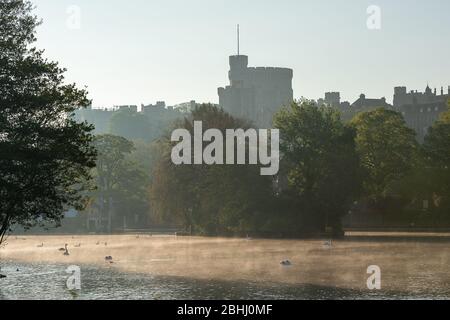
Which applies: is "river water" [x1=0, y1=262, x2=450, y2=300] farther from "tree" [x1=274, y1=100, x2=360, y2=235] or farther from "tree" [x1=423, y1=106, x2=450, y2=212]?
"tree" [x1=423, y1=106, x2=450, y2=212]

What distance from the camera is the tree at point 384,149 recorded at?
373ft

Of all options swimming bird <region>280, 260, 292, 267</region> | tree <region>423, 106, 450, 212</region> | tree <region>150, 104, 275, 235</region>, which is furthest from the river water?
tree <region>423, 106, 450, 212</region>

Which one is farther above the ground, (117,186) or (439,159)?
(439,159)

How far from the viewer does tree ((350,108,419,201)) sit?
373 feet

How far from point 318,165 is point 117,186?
55.6m

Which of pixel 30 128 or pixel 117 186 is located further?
pixel 117 186

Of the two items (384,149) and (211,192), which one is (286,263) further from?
(384,149)

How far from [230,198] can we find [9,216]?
55.8m

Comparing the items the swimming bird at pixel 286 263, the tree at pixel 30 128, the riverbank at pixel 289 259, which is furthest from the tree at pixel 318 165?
the tree at pixel 30 128

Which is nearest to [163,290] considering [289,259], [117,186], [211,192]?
[289,259]

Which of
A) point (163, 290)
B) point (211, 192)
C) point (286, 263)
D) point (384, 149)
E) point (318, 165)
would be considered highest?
point (384, 149)

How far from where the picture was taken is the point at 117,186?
145 m

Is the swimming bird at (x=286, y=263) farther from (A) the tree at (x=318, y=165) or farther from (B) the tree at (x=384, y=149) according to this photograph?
(B) the tree at (x=384, y=149)
